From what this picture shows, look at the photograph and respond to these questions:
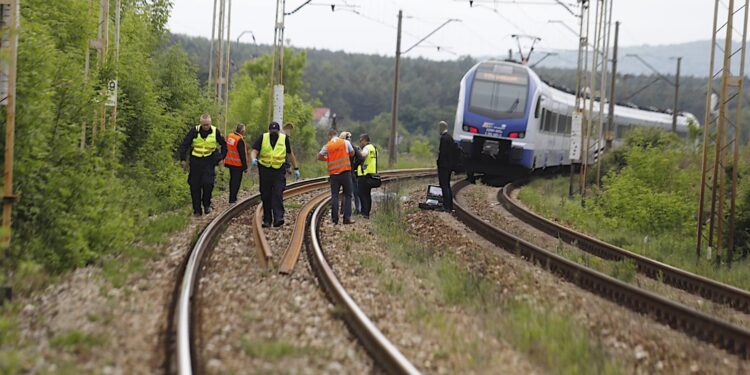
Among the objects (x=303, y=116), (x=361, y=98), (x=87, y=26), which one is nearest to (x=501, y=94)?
(x=87, y=26)

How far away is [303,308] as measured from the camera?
726cm

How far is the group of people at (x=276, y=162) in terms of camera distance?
12.5m

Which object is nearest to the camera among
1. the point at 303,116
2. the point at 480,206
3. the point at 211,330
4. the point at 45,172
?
the point at 211,330

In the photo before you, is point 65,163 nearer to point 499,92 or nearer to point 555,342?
point 555,342

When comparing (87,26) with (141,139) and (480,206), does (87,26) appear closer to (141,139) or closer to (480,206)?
(141,139)

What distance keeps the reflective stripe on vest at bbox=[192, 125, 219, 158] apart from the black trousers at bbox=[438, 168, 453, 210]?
4830 mm

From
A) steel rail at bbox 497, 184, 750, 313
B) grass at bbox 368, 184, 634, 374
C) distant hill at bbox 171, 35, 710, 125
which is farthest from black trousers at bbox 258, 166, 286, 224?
distant hill at bbox 171, 35, 710, 125

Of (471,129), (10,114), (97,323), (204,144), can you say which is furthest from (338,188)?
(471,129)

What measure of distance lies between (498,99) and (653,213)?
6.66 m

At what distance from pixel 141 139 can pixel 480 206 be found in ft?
26.4

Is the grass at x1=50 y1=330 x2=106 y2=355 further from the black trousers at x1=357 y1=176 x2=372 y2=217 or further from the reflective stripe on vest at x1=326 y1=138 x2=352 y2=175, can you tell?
the black trousers at x1=357 y1=176 x2=372 y2=217

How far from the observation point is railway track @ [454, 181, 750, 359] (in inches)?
271

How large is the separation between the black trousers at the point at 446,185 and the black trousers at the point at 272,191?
13.7ft

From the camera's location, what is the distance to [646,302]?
27.2 ft
